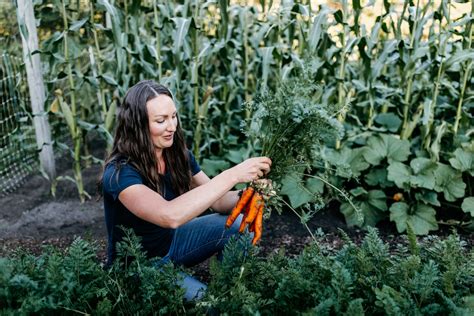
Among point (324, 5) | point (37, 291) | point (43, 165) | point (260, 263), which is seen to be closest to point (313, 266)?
point (260, 263)

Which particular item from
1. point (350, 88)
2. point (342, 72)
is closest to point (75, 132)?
point (342, 72)

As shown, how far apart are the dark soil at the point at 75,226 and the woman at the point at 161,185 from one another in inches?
20.2

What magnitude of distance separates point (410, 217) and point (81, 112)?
11.5ft

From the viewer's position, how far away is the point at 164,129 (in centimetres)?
233

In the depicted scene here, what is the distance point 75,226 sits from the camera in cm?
381

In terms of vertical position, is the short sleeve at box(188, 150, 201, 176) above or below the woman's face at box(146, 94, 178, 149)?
below

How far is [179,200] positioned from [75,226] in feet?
6.41

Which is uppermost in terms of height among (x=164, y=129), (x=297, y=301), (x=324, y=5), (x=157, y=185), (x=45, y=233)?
(x=324, y=5)

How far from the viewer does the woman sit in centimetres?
214

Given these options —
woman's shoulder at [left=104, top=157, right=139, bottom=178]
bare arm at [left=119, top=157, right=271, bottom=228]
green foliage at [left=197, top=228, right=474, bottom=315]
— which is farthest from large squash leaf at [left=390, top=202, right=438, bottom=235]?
woman's shoulder at [left=104, top=157, right=139, bottom=178]

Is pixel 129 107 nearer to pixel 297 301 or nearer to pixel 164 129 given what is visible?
pixel 164 129

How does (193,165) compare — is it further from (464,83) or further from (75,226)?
(464,83)

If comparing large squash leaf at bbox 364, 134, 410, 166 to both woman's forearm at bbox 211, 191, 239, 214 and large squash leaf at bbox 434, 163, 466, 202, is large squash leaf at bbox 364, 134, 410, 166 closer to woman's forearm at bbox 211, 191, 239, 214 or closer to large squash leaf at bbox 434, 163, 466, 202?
large squash leaf at bbox 434, 163, 466, 202

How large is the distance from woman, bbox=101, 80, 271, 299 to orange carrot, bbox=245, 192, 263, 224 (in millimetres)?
92
